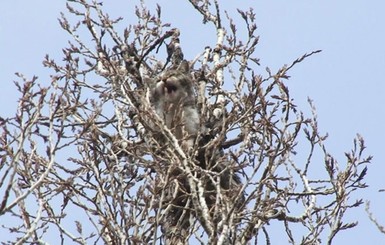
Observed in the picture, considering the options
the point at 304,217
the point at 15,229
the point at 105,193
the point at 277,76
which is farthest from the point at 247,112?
the point at 15,229

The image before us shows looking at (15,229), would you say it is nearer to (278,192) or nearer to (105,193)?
(105,193)

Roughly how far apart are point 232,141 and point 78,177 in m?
2.61

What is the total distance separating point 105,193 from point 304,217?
2.25m

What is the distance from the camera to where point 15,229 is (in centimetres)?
718

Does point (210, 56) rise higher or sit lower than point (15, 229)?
higher

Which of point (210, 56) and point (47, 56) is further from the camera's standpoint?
point (210, 56)

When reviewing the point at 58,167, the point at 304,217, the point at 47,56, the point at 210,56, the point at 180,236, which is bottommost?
the point at 180,236

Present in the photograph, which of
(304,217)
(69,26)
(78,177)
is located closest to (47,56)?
(69,26)

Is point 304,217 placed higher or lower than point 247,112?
lower

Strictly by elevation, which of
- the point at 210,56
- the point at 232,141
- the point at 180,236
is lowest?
the point at 180,236

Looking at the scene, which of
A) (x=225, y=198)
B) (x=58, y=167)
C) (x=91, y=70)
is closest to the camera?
(x=225, y=198)

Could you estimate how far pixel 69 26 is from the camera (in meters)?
10.4

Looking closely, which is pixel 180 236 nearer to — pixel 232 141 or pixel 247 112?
pixel 247 112

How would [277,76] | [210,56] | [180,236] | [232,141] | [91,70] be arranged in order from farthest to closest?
[210,56] → [91,70] → [232,141] → [277,76] → [180,236]
